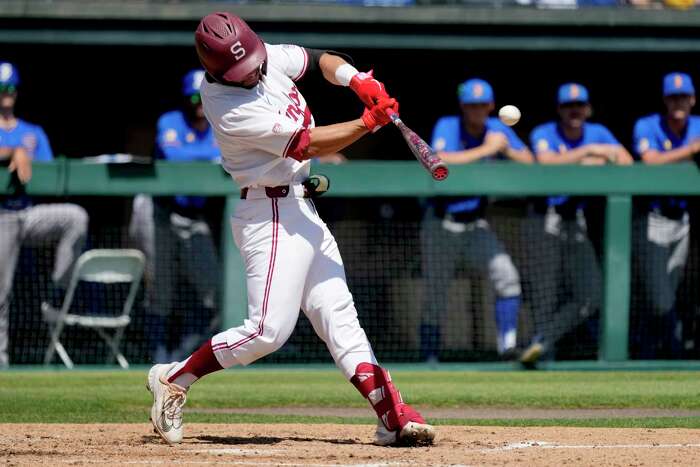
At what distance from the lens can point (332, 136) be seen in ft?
17.2

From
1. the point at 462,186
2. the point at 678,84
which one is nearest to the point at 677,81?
the point at 678,84

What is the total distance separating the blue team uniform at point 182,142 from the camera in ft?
30.2

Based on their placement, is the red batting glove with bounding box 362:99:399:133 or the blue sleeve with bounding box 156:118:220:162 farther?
the blue sleeve with bounding box 156:118:220:162

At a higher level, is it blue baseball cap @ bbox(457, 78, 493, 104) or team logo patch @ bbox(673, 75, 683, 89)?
team logo patch @ bbox(673, 75, 683, 89)

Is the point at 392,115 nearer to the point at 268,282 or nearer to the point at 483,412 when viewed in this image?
the point at 268,282

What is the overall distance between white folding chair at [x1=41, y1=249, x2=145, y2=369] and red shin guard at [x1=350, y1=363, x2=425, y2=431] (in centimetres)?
368

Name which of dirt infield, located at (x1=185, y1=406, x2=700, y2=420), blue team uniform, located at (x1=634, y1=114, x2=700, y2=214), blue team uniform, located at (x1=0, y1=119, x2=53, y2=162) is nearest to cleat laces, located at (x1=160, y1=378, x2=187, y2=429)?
dirt infield, located at (x1=185, y1=406, x2=700, y2=420)

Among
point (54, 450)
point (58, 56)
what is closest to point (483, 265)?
point (54, 450)

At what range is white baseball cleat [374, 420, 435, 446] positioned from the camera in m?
Answer: 5.34

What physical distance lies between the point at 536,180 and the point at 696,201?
1154 millimetres

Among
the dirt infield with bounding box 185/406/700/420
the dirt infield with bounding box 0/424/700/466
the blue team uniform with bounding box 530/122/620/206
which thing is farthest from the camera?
the blue team uniform with bounding box 530/122/620/206

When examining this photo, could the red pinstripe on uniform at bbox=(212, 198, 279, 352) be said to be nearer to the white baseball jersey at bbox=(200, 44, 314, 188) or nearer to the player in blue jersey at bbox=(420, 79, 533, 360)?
the white baseball jersey at bbox=(200, 44, 314, 188)

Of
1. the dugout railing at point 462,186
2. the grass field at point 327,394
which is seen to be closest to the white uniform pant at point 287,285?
the grass field at point 327,394

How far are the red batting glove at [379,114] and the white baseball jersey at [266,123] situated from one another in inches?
9.9
